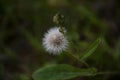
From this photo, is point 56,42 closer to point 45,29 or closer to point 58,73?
point 58,73

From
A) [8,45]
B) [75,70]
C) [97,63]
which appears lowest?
[75,70]

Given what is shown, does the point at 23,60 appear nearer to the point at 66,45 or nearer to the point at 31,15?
the point at 31,15

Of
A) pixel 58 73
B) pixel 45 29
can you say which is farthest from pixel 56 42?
pixel 45 29

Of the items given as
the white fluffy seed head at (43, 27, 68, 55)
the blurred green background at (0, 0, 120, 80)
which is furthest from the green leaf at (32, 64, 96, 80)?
the blurred green background at (0, 0, 120, 80)

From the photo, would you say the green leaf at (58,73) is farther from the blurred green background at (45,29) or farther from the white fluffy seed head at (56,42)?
the blurred green background at (45,29)

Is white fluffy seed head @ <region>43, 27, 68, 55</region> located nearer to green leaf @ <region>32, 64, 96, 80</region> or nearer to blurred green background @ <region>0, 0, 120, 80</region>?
green leaf @ <region>32, 64, 96, 80</region>

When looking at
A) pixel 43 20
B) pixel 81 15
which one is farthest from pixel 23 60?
pixel 81 15
